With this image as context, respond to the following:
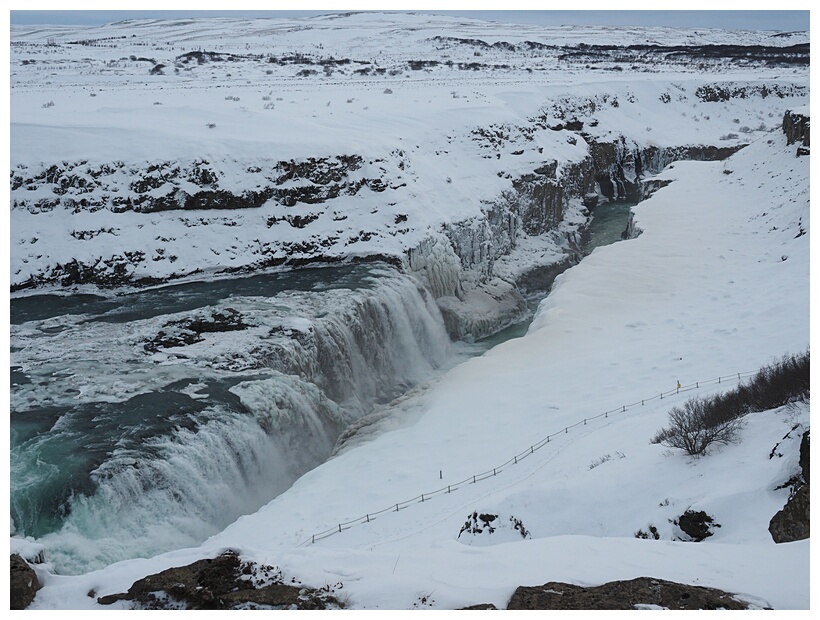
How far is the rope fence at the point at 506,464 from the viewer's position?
16344 mm

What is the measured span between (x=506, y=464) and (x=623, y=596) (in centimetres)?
984

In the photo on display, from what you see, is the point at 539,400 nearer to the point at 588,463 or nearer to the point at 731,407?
the point at 588,463

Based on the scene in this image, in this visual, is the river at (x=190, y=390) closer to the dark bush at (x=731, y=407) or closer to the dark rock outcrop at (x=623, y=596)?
the dark rock outcrop at (x=623, y=596)

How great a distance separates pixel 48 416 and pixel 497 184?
88.0 feet

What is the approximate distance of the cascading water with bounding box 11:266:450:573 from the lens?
16.4 m

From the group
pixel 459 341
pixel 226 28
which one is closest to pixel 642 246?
pixel 459 341

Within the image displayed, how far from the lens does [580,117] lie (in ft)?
196

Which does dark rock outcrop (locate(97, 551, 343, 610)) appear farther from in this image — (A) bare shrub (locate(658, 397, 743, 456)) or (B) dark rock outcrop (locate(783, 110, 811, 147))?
(B) dark rock outcrop (locate(783, 110, 811, 147))

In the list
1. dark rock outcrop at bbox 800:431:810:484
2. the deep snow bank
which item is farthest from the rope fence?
dark rock outcrop at bbox 800:431:810:484

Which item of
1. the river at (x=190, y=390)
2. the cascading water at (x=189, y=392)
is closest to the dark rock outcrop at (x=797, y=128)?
the river at (x=190, y=390)

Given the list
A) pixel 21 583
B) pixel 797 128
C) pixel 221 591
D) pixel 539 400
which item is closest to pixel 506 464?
pixel 539 400

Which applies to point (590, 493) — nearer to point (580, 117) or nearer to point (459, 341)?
point (459, 341)

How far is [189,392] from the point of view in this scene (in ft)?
68.0

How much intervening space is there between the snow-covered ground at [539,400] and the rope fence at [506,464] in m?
0.09
